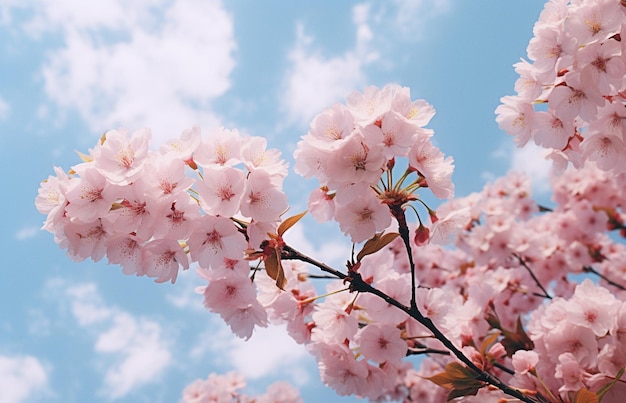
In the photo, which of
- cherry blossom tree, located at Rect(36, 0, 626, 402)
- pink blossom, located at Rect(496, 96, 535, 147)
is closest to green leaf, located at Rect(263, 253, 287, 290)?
cherry blossom tree, located at Rect(36, 0, 626, 402)

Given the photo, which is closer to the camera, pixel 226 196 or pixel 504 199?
pixel 226 196

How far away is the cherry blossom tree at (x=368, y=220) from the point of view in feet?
5.53

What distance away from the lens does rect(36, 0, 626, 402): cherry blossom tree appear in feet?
5.53

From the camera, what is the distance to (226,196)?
170 centimetres

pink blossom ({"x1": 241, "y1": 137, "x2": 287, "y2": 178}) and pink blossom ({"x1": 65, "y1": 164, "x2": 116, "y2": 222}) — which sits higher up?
pink blossom ({"x1": 241, "y1": 137, "x2": 287, "y2": 178})

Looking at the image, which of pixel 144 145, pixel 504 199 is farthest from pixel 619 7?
pixel 504 199

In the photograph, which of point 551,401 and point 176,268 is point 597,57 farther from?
point 176,268

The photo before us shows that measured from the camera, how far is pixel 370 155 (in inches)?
63.7

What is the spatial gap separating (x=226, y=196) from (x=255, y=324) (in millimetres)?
685

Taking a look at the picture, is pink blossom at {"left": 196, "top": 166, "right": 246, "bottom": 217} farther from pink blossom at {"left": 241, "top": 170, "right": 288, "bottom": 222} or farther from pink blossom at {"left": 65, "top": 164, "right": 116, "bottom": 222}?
pink blossom at {"left": 65, "top": 164, "right": 116, "bottom": 222}

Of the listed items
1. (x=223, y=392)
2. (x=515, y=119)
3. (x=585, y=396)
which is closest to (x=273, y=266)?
(x=585, y=396)

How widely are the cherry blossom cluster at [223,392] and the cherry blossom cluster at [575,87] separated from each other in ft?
8.99

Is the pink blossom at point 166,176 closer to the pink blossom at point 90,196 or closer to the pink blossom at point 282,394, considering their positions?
the pink blossom at point 90,196

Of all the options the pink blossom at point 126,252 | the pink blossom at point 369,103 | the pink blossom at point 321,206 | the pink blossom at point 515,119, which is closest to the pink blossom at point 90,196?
the pink blossom at point 126,252
